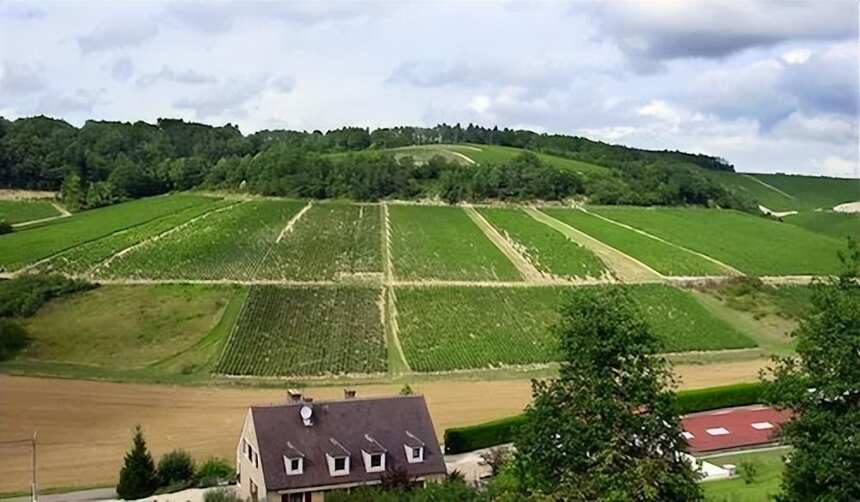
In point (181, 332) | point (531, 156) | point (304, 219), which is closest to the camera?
point (181, 332)

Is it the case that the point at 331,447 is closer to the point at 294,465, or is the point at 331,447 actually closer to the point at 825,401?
the point at 294,465

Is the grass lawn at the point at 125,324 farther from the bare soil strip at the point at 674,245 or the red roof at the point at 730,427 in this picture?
the bare soil strip at the point at 674,245

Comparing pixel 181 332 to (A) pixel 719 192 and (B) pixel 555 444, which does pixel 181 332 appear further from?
(A) pixel 719 192

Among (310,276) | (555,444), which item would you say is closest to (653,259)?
(310,276)

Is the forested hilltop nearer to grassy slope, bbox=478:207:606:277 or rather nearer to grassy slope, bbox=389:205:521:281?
grassy slope, bbox=389:205:521:281

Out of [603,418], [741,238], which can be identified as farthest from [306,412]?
[741,238]

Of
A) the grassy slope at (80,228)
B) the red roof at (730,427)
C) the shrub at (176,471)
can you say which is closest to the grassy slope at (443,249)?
the grassy slope at (80,228)
